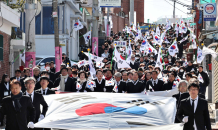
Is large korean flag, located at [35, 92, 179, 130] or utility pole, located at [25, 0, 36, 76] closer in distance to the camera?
large korean flag, located at [35, 92, 179, 130]

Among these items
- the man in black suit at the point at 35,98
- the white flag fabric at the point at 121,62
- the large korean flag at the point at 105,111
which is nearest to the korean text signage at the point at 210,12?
the white flag fabric at the point at 121,62

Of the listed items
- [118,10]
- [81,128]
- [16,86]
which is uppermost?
[118,10]

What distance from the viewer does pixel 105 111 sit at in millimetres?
7062

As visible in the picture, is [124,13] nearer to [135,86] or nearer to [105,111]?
[135,86]

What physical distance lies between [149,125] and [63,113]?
1.54 metres

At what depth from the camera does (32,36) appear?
651 inches

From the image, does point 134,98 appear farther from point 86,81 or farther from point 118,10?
point 118,10

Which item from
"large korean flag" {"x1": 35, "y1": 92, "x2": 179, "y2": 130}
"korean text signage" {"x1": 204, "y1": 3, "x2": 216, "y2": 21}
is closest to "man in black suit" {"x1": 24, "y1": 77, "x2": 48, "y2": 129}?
"large korean flag" {"x1": 35, "y1": 92, "x2": 179, "y2": 130}

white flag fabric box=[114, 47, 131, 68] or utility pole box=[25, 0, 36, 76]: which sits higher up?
utility pole box=[25, 0, 36, 76]

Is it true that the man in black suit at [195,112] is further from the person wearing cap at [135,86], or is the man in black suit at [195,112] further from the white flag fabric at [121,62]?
the white flag fabric at [121,62]

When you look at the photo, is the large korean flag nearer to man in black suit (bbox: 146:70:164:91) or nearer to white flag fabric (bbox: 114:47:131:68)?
man in black suit (bbox: 146:70:164:91)

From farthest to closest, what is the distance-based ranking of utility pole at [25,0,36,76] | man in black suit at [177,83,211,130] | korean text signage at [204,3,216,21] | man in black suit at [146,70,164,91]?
korean text signage at [204,3,216,21] < utility pole at [25,0,36,76] < man in black suit at [146,70,164,91] < man in black suit at [177,83,211,130]

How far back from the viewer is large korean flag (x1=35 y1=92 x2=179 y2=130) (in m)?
6.70

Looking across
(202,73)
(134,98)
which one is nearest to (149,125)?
(134,98)
